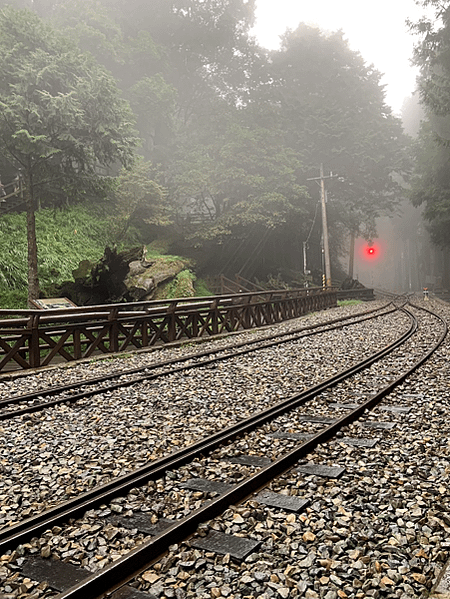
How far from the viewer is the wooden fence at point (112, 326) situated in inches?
403

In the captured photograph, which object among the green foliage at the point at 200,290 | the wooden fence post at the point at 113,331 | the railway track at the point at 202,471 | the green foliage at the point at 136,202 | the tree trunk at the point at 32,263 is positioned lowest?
the railway track at the point at 202,471

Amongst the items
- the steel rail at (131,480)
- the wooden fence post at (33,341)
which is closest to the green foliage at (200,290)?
the wooden fence post at (33,341)

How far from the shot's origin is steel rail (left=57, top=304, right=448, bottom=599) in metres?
2.85

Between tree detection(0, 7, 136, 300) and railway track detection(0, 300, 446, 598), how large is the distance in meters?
12.4

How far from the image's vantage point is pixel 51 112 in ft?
52.7

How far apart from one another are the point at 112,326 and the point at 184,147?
25.3 meters

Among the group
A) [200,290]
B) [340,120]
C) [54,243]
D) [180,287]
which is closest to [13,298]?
[54,243]

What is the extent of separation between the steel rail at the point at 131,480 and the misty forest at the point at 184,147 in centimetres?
1215

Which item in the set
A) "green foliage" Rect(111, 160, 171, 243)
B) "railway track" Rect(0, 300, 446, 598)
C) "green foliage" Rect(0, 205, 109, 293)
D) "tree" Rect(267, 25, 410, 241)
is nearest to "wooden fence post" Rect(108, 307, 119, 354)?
"railway track" Rect(0, 300, 446, 598)

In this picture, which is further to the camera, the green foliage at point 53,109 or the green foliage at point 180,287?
the green foliage at point 180,287

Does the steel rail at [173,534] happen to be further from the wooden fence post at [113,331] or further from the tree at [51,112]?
the tree at [51,112]

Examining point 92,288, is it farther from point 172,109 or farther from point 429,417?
point 172,109

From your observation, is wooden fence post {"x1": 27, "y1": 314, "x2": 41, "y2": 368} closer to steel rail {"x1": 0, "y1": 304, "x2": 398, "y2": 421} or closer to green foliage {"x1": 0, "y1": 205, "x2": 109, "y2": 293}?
steel rail {"x1": 0, "y1": 304, "x2": 398, "y2": 421}

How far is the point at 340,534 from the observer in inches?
136
